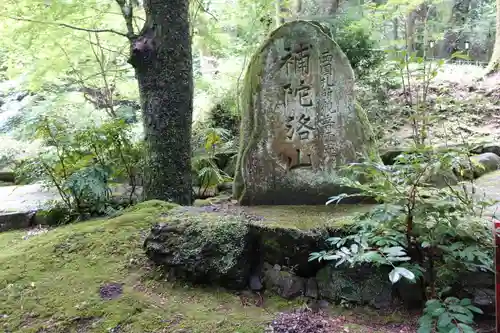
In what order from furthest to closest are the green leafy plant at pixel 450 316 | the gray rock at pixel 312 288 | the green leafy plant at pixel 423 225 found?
1. the gray rock at pixel 312 288
2. the green leafy plant at pixel 423 225
3. the green leafy plant at pixel 450 316

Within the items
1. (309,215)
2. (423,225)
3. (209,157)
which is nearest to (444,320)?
(423,225)

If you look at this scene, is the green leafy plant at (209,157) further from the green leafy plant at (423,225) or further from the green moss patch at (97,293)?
the green leafy plant at (423,225)

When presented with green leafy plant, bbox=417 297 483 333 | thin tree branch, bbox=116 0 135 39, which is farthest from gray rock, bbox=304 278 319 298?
thin tree branch, bbox=116 0 135 39

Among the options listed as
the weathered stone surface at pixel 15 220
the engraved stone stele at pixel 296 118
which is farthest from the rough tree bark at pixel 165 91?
the weathered stone surface at pixel 15 220

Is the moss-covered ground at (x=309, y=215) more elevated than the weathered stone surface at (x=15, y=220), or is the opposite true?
the moss-covered ground at (x=309, y=215)

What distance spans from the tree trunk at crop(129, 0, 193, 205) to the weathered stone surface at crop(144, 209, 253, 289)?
1.11 m

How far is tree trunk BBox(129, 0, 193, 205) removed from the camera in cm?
396

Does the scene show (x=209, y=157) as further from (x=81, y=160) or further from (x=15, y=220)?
(x=15, y=220)

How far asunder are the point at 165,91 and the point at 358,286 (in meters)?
2.64

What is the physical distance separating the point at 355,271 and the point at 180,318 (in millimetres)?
1253

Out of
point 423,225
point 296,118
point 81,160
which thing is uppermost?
point 296,118

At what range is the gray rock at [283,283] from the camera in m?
2.81

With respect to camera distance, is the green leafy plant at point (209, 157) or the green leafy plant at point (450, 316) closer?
the green leafy plant at point (450, 316)

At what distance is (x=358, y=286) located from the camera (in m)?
2.73
